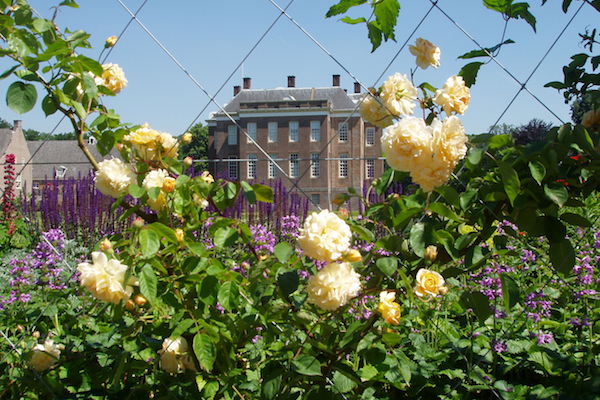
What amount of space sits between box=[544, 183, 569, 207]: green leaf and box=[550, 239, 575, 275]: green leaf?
0.10 m

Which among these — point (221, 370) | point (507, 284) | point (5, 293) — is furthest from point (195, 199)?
point (5, 293)

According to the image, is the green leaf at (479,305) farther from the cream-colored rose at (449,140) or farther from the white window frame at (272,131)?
the white window frame at (272,131)

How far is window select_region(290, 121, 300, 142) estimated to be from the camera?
3067 cm

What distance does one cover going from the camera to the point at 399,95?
39.4 inches

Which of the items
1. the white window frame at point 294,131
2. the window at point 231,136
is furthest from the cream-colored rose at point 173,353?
the window at point 231,136

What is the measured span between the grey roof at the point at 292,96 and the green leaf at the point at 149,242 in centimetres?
3299

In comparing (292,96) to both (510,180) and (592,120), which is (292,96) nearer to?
(592,120)

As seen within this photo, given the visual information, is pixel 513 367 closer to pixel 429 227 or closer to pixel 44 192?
pixel 429 227

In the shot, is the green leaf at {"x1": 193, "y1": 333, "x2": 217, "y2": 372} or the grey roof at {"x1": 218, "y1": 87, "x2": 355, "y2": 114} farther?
the grey roof at {"x1": 218, "y1": 87, "x2": 355, "y2": 114}

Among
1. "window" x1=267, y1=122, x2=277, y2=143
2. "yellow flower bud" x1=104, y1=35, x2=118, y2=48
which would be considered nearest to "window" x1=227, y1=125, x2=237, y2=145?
"window" x1=267, y1=122, x2=277, y2=143

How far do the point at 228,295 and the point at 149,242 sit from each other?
161 millimetres

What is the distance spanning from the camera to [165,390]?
1.10 m

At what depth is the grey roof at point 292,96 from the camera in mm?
33812

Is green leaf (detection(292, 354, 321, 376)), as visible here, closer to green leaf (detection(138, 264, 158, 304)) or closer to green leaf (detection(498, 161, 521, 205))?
green leaf (detection(138, 264, 158, 304))
